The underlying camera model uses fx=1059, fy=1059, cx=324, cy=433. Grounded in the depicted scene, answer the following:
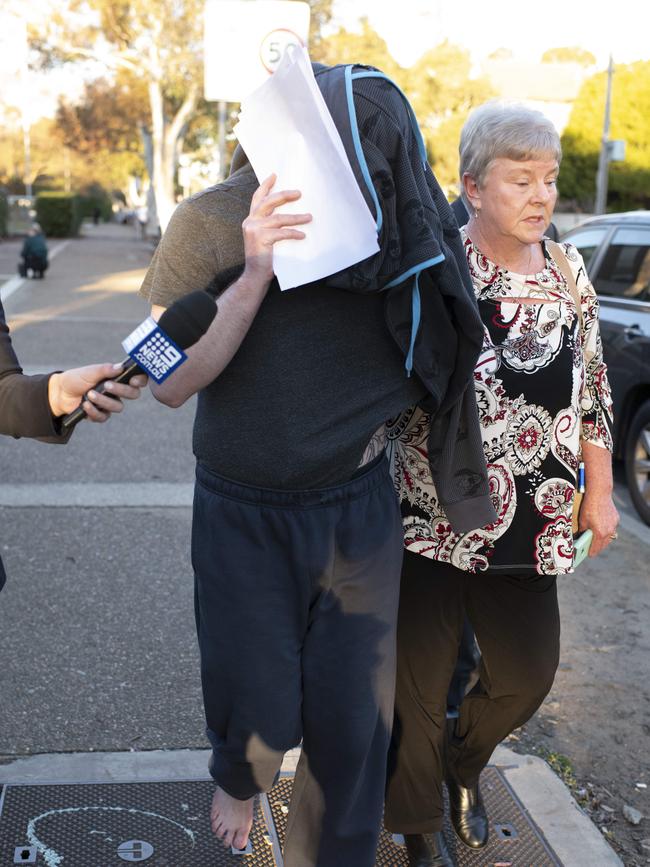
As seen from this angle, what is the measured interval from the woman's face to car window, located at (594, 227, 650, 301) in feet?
14.4

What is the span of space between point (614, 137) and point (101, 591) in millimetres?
46719

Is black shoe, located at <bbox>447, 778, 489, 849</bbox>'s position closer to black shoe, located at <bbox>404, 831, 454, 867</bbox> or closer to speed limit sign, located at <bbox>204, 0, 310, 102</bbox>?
black shoe, located at <bbox>404, 831, 454, 867</bbox>

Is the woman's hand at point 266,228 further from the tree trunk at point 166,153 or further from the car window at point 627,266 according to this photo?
the tree trunk at point 166,153

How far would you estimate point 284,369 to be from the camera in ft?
7.45

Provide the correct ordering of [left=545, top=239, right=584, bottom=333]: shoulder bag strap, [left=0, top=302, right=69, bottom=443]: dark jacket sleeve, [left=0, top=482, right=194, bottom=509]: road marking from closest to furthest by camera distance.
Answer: [left=0, top=302, right=69, bottom=443]: dark jacket sleeve < [left=545, top=239, right=584, bottom=333]: shoulder bag strap < [left=0, top=482, right=194, bottom=509]: road marking

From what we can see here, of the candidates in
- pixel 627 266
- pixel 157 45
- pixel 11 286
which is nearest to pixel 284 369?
pixel 627 266

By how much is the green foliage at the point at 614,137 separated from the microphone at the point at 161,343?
47281 millimetres

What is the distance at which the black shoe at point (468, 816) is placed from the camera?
9.88ft

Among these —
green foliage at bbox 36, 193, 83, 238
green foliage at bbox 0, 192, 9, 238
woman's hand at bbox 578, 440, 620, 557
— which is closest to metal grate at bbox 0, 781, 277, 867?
woman's hand at bbox 578, 440, 620, 557

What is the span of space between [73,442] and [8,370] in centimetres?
589

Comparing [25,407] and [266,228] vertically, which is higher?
[266,228]

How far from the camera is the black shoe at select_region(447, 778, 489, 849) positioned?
9.88 ft

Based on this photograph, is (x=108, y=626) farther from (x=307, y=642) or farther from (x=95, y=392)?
(x=95, y=392)

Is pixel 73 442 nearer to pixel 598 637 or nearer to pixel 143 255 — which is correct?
pixel 598 637
